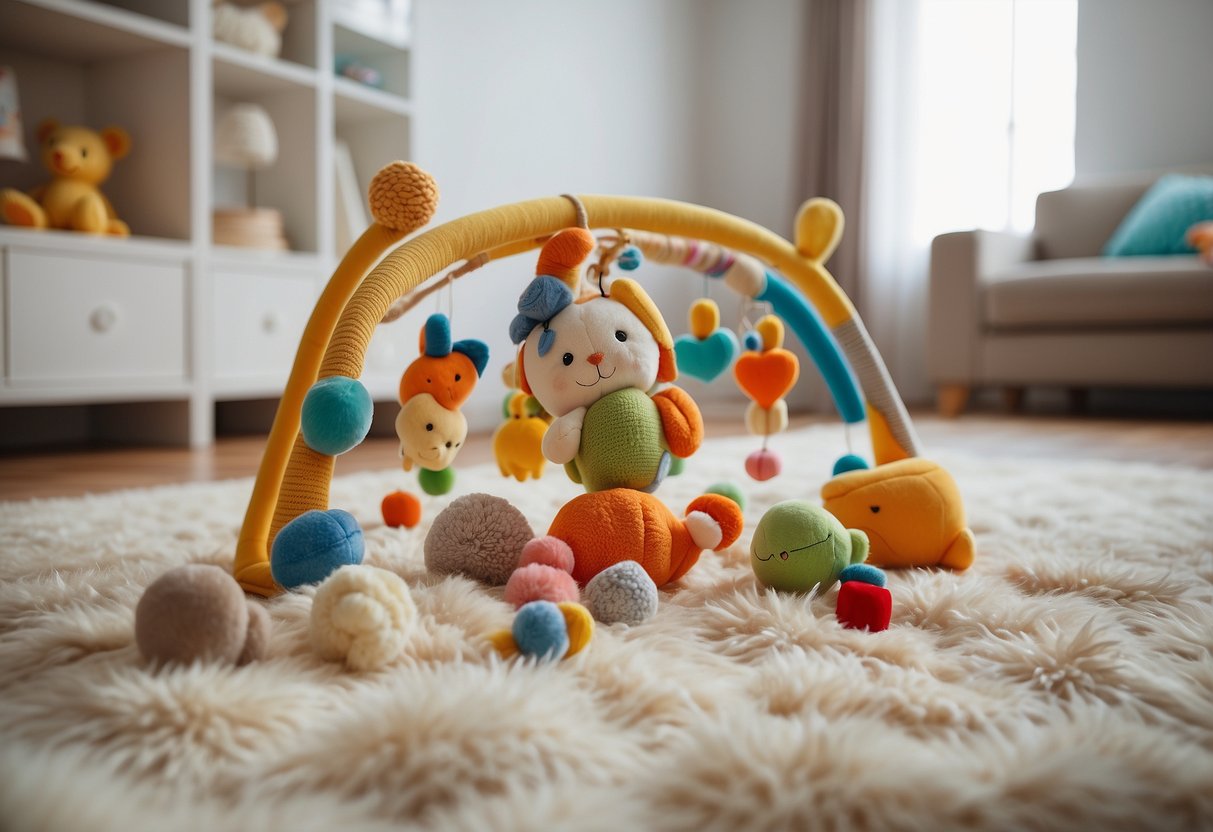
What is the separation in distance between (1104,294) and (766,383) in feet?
6.98

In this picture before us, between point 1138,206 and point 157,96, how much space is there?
9.53 feet

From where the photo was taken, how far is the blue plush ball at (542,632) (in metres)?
0.58

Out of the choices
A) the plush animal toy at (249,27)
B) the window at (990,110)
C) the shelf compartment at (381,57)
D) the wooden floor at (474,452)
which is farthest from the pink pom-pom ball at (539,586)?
the window at (990,110)

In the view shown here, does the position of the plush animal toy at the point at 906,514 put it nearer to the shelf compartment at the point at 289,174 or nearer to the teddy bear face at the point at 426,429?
the teddy bear face at the point at 426,429

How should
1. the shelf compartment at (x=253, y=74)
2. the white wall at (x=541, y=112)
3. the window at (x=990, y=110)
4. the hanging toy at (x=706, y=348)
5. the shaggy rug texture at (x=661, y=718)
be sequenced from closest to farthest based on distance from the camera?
1. the shaggy rug texture at (x=661, y=718)
2. the hanging toy at (x=706, y=348)
3. the shelf compartment at (x=253, y=74)
4. the white wall at (x=541, y=112)
5. the window at (x=990, y=110)

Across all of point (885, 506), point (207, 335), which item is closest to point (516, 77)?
point (207, 335)

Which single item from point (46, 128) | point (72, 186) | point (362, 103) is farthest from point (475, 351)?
point (362, 103)

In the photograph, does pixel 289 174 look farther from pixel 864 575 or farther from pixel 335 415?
pixel 864 575

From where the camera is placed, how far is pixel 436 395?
820mm

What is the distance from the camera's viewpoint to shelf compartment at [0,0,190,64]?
1.88m

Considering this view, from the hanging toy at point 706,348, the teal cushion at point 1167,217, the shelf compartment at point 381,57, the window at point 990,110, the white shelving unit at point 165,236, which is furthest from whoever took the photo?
the window at point 990,110

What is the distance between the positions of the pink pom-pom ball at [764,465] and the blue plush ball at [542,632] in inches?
18.8

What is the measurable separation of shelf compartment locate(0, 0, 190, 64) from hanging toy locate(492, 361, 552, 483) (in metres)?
1.53

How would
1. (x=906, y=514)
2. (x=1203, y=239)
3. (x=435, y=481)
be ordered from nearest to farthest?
1. (x=906, y=514)
2. (x=435, y=481)
3. (x=1203, y=239)
